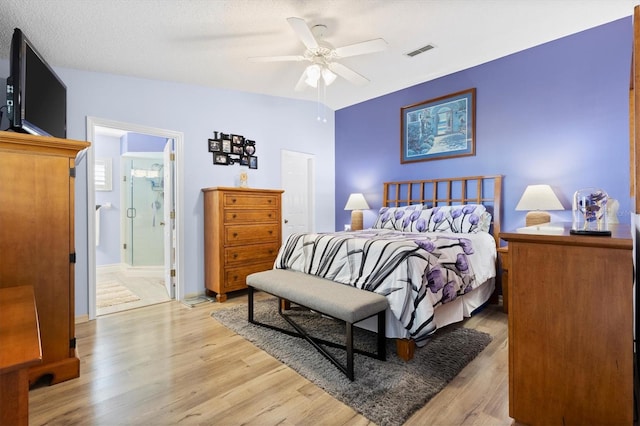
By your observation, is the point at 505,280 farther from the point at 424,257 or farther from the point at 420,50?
the point at 420,50

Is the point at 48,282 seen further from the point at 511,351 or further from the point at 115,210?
the point at 115,210

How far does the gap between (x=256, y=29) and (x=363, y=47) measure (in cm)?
90

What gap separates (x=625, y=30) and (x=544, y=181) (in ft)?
4.69

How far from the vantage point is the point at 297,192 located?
4.80 m

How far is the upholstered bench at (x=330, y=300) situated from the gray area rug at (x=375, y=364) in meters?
0.06

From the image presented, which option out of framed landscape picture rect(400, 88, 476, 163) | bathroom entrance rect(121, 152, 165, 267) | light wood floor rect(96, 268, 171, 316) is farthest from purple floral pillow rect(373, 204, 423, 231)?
bathroom entrance rect(121, 152, 165, 267)

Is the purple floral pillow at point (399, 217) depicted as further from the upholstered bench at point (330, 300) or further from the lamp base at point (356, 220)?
the upholstered bench at point (330, 300)

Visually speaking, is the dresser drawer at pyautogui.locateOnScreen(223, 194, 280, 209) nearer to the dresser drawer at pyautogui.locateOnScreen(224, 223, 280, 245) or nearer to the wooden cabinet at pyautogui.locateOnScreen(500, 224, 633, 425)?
the dresser drawer at pyautogui.locateOnScreen(224, 223, 280, 245)

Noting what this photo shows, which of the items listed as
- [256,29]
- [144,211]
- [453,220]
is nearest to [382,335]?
[453,220]

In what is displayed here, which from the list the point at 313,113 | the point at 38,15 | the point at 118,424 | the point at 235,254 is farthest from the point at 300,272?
the point at 313,113

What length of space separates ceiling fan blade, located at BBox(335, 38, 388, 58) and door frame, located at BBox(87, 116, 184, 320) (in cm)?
211

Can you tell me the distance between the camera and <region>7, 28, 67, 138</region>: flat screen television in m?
1.84

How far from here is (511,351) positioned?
138cm

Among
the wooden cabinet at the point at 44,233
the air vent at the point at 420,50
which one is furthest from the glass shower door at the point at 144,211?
the air vent at the point at 420,50
